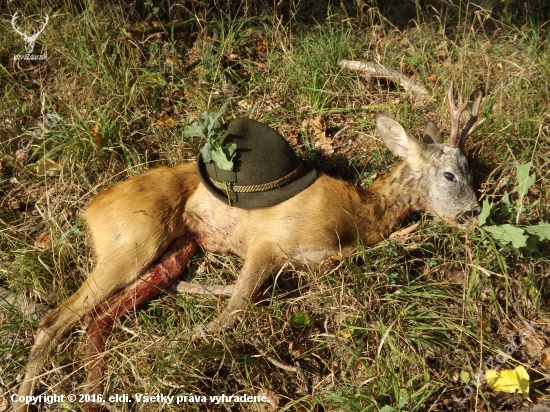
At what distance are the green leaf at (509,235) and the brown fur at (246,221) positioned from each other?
A: 29cm

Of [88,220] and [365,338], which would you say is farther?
[88,220]

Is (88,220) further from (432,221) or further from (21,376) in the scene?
(432,221)

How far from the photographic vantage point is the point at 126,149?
448 cm

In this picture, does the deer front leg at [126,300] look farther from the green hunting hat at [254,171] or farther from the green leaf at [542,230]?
the green leaf at [542,230]

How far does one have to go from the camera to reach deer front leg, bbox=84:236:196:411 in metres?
3.41

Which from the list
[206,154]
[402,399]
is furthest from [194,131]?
[402,399]

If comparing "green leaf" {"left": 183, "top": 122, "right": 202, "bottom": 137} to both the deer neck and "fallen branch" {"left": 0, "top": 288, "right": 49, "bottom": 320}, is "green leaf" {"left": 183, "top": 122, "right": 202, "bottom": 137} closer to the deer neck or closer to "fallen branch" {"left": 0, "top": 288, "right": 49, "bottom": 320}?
the deer neck

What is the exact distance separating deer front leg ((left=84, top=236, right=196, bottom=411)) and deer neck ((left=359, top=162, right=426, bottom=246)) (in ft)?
4.47

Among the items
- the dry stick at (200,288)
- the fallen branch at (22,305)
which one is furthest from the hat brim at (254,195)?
the fallen branch at (22,305)

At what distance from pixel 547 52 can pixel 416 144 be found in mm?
2021

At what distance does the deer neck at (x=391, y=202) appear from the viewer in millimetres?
3900

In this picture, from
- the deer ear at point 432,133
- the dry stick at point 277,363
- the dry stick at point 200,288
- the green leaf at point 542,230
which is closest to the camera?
the dry stick at point 277,363

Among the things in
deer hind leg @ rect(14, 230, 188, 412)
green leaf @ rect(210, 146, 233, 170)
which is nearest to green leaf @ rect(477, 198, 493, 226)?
green leaf @ rect(210, 146, 233, 170)

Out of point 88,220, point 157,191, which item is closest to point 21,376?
point 88,220
